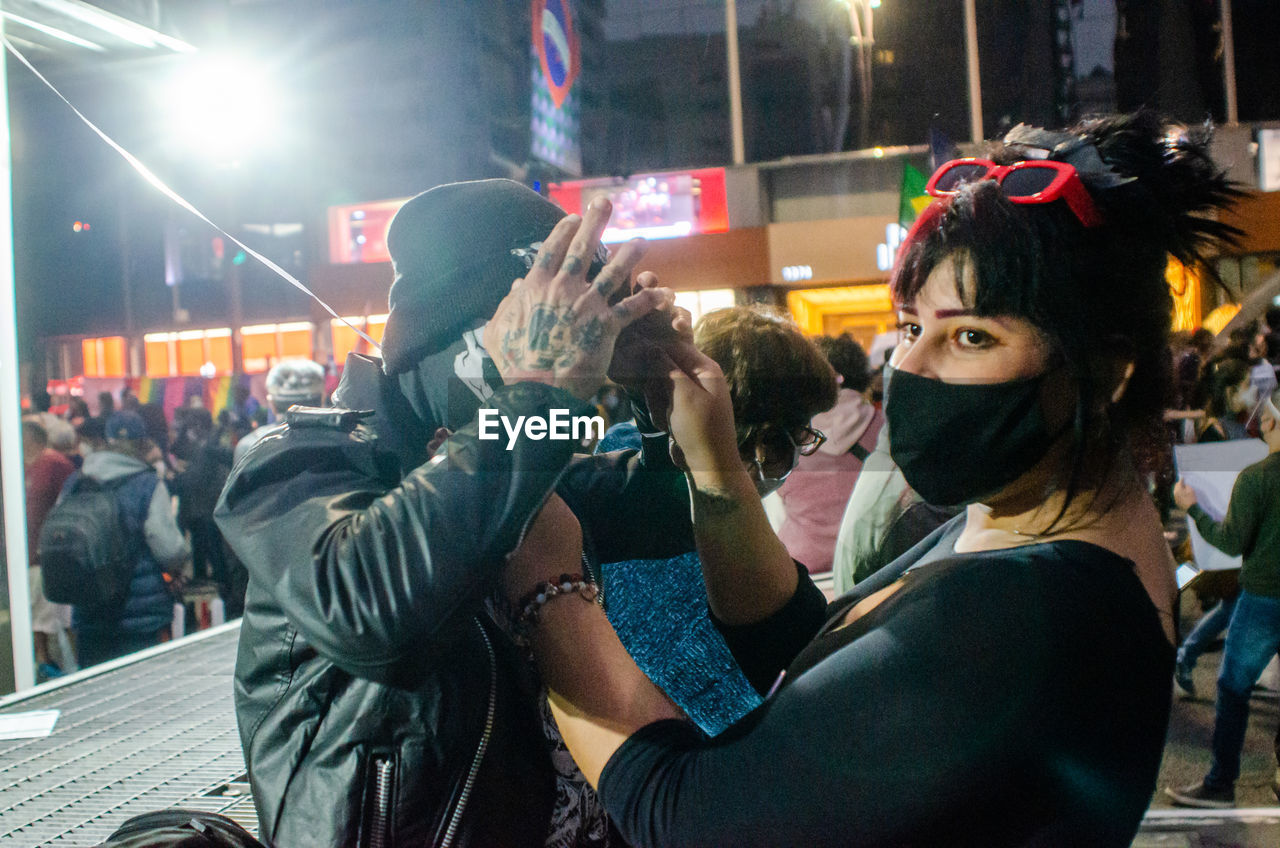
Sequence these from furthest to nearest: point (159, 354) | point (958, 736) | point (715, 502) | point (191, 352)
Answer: point (159, 354), point (191, 352), point (715, 502), point (958, 736)

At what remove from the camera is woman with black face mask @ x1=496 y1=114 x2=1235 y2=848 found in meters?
0.71

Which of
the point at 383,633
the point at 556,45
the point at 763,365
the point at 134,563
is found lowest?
the point at 134,563

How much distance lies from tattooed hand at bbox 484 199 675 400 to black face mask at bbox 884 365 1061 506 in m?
0.33

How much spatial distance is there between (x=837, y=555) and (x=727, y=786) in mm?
1535

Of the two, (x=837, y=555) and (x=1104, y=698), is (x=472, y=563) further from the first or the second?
(x=837, y=555)

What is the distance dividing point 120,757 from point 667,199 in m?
8.59

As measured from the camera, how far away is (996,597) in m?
0.74

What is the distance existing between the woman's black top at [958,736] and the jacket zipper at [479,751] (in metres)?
0.15

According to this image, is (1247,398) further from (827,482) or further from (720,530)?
(720,530)

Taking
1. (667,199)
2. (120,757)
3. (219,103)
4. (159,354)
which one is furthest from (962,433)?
(159,354)

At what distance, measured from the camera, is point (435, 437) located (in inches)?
40.4

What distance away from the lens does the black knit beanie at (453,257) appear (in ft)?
3.00

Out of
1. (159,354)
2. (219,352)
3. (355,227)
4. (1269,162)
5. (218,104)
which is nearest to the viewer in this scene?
(218,104)

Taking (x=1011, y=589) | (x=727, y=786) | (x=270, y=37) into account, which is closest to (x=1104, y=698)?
(x=1011, y=589)
